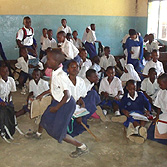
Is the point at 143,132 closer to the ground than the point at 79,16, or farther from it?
closer to the ground

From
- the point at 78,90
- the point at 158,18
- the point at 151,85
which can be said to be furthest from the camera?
the point at 158,18

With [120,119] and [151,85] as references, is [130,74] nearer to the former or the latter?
[151,85]

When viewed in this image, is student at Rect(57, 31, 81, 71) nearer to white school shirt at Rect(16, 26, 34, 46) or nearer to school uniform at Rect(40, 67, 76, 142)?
white school shirt at Rect(16, 26, 34, 46)

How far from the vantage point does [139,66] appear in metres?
5.21

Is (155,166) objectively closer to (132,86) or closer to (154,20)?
(132,86)

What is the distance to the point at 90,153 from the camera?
2760mm

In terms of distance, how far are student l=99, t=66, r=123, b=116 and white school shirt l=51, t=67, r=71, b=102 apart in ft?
4.90

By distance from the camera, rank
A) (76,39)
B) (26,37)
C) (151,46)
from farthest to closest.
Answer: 1. (76,39)
2. (151,46)
3. (26,37)

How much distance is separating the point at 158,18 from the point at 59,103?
611 centimetres

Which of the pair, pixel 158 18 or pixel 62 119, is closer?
pixel 62 119

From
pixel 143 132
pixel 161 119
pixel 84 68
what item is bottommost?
pixel 143 132

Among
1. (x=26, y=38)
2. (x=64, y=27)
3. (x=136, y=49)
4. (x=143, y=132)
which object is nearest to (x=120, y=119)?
(x=143, y=132)

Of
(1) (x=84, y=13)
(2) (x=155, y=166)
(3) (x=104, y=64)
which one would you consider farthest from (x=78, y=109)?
(1) (x=84, y=13)

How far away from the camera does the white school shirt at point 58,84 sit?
239 cm
